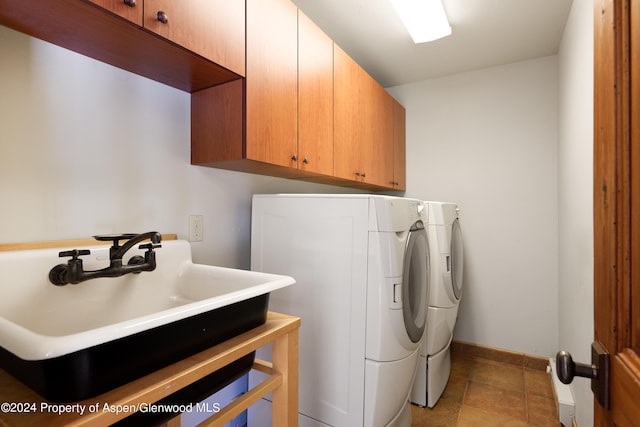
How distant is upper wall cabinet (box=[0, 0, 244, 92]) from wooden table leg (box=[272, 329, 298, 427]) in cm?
108

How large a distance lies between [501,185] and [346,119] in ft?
5.33

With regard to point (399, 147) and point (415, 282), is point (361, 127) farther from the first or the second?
point (415, 282)

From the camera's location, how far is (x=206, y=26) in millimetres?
1181

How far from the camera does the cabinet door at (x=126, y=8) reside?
0.89 metres

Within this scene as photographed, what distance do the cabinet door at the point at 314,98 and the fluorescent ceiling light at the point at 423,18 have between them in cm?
49

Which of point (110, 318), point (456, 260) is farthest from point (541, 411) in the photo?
point (110, 318)

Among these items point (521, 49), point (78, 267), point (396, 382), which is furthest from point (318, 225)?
point (521, 49)

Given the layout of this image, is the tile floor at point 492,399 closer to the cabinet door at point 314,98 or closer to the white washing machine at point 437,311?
the white washing machine at point 437,311

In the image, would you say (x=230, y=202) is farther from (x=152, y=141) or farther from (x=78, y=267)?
(x=78, y=267)

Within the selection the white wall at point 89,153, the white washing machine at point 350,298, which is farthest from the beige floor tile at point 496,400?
the white wall at point 89,153

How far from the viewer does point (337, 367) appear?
4.94 ft

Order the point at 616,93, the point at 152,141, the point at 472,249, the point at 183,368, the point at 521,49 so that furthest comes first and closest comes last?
1. the point at 472,249
2. the point at 521,49
3. the point at 152,141
4. the point at 183,368
5. the point at 616,93

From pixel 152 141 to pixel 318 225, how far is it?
841 millimetres

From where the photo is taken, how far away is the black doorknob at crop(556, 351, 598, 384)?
612 millimetres
